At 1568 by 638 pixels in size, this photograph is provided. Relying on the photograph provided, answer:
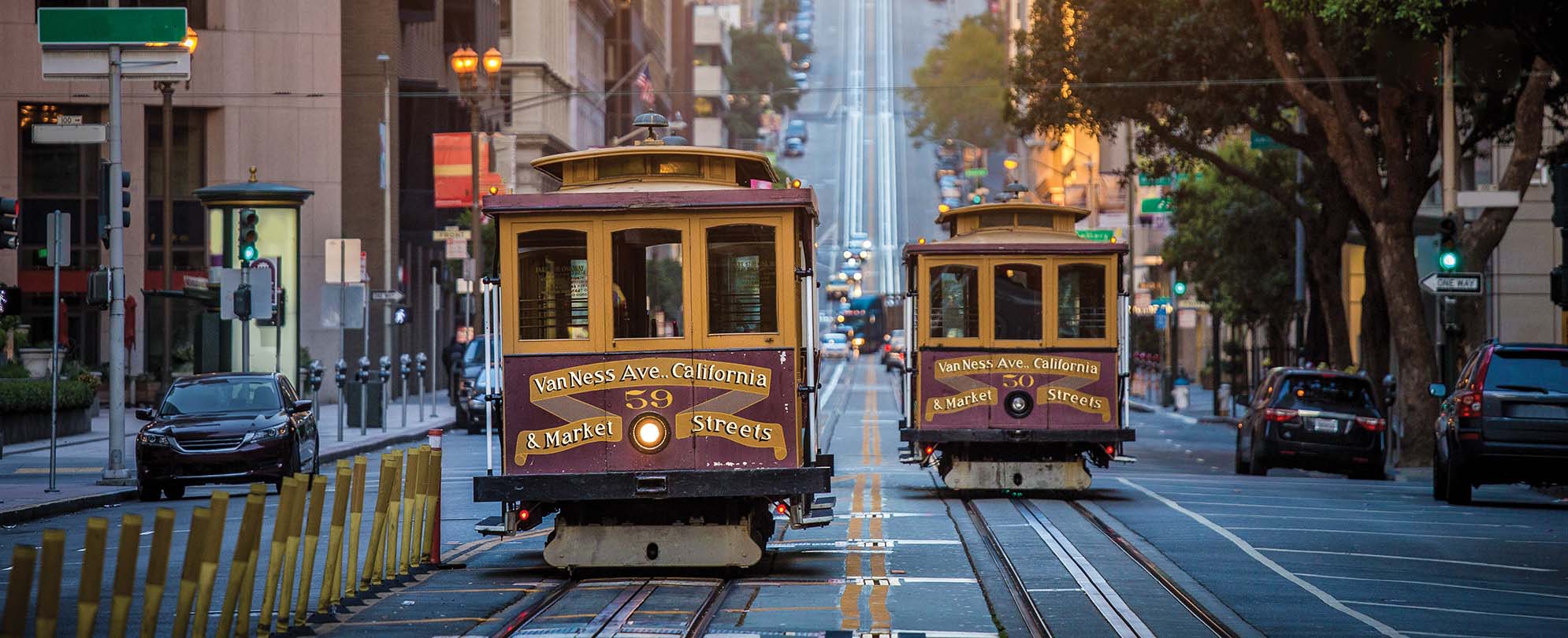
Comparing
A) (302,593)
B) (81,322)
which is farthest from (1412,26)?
(81,322)

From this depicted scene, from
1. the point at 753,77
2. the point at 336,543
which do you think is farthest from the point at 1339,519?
the point at 753,77

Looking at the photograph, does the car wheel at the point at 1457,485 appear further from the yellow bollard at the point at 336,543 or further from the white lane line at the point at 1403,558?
the yellow bollard at the point at 336,543

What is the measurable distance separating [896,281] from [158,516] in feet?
365

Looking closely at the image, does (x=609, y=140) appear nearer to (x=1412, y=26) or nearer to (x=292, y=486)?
(x=1412, y=26)

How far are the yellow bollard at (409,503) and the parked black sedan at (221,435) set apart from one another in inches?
350

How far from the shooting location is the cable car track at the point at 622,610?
1202 centimetres

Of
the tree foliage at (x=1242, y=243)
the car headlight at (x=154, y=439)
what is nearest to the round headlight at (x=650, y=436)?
the car headlight at (x=154, y=439)

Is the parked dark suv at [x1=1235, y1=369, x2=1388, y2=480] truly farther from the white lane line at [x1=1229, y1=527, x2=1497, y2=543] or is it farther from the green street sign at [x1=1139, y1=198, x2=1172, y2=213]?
the green street sign at [x1=1139, y1=198, x2=1172, y2=213]

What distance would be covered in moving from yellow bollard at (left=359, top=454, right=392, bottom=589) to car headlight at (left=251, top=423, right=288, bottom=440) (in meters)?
10.3

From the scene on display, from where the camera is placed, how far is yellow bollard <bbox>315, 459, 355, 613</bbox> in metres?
12.8

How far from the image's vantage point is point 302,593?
12.2 meters

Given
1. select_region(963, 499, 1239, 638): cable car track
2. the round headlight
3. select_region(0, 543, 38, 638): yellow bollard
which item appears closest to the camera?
select_region(0, 543, 38, 638): yellow bollard

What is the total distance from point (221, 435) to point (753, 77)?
14807cm

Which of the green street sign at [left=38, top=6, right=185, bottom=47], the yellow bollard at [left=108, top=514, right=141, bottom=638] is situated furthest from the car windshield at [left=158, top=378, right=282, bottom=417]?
the yellow bollard at [left=108, top=514, right=141, bottom=638]
